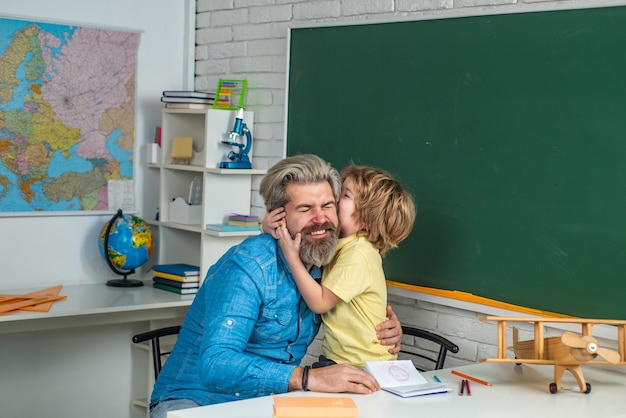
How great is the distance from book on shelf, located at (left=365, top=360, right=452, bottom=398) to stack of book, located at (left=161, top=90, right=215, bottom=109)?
6.76 ft

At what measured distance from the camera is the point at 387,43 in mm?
3393

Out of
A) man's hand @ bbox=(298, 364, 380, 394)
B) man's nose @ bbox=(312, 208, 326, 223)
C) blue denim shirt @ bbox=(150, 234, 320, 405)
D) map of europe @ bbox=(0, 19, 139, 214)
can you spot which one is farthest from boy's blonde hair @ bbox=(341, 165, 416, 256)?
map of europe @ bbox=(0, 19, 139, 214)

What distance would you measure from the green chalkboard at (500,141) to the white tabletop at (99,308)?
1.01 m

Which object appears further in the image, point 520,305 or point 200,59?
point 200,59

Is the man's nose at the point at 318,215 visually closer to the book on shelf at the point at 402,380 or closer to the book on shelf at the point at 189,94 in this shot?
the book on shelf at the point at 402,380

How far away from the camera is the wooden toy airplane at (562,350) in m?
2.26

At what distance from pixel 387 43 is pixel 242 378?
156 centimetres

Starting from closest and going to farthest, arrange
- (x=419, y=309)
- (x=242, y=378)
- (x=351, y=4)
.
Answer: (x=242, y=378)
(x=419, y=309)
(x=351, y=4)

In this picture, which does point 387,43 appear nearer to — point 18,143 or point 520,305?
point 520,305

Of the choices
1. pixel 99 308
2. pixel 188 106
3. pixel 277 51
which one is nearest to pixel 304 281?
pixel 99 308

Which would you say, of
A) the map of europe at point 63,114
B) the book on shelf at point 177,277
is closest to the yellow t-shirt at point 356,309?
the book on shelf at point 177,277

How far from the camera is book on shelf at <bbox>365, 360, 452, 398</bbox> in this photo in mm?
2297

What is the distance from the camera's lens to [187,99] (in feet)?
13.6

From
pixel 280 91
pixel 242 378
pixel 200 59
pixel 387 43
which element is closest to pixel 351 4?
pixel 387 43
